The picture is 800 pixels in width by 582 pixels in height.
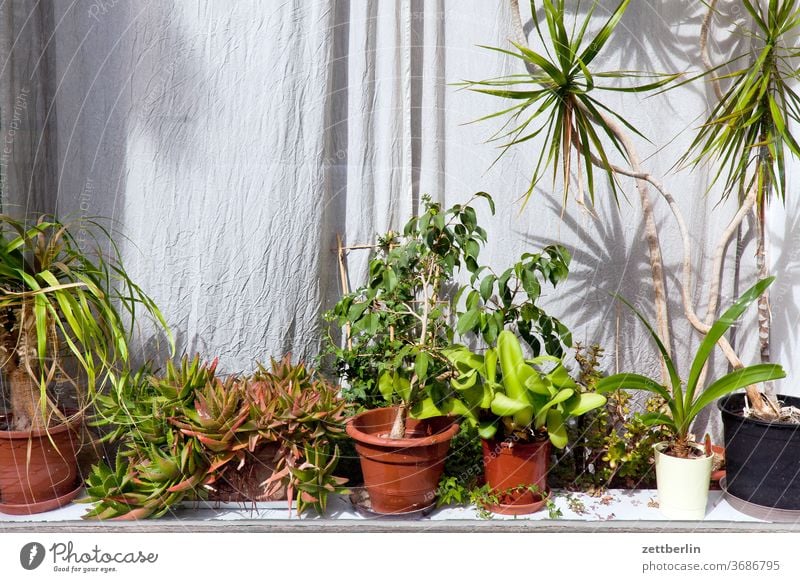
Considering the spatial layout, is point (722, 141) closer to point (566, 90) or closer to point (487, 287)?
point (566, 90)

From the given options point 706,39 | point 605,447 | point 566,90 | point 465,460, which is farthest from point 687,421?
point 706,39

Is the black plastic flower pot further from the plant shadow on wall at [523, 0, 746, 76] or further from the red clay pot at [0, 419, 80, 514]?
the red clay pot at [0, 419, 80, 514]

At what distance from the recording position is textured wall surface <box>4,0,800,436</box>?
166 cm

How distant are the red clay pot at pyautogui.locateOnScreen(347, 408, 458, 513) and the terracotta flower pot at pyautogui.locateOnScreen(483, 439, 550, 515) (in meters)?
0.12

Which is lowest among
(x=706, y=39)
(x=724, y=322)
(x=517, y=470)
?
(x=517, y=470)

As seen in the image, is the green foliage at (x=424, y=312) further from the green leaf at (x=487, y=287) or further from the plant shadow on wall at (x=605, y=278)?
the plant shadow on wall at (x=605, y=278)

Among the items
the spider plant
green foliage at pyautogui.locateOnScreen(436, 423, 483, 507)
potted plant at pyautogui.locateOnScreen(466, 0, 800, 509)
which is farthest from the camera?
green foliage at pyautogui.locateOnScreen(436, 423, 483, 507)

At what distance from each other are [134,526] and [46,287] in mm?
555

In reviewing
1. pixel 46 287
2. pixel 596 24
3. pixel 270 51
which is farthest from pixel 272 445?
pixel 596 24

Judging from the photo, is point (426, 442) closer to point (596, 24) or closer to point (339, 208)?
point (339, 208)

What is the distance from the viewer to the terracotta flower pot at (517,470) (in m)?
1.50

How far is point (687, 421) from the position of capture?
1522 millimetres

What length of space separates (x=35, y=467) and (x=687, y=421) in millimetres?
1512

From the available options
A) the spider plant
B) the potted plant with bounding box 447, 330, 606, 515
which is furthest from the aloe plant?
the spider plant
